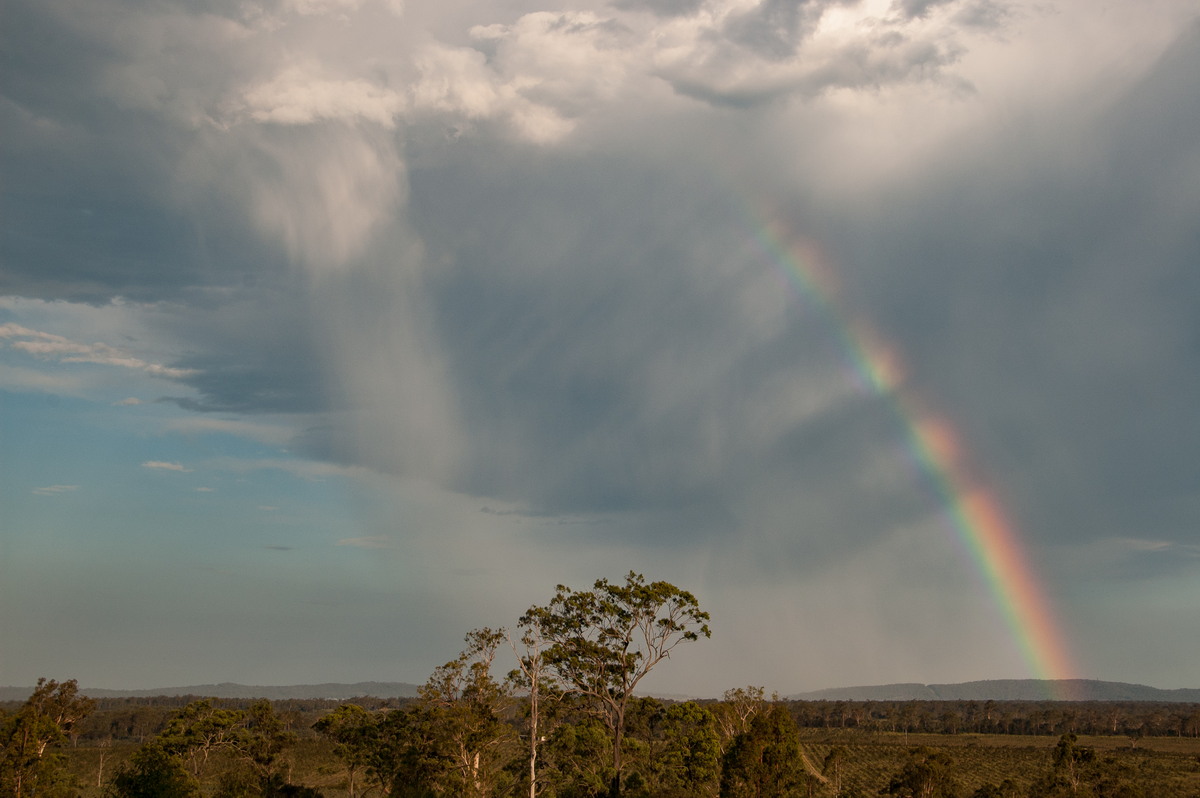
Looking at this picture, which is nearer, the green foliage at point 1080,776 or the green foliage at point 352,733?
the green foliage at point 1080,776

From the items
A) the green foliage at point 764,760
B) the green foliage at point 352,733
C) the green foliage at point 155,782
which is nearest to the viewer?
the green foliage at point 764,760

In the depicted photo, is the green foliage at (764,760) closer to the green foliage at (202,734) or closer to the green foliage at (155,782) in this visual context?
the green foliage at (155,782)

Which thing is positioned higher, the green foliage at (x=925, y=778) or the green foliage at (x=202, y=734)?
the green foliage at (x=202, y=734)

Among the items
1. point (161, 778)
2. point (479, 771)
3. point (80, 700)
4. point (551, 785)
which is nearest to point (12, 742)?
point (161, 778)

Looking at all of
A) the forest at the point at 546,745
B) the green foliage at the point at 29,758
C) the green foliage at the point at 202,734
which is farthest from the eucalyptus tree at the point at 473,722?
the green foliage at the point at 202,734

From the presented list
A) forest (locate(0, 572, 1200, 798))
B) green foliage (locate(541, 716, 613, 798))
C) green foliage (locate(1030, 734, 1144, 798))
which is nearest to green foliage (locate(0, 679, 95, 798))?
forest (locate(0, 572, 1200, 798))

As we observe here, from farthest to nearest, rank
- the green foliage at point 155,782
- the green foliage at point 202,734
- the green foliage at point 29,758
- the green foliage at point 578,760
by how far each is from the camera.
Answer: the green foliage at point 202,734 → the green foliage at point 578,760 → the green foliage at point 155,782 → the green foliage at point 29,758

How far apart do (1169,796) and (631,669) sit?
55758 millimetres

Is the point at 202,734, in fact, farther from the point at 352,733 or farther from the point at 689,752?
the point at 689,752

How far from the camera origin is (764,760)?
5372 centimetres

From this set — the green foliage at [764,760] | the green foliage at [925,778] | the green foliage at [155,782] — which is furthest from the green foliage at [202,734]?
the green foliage at [925,778]

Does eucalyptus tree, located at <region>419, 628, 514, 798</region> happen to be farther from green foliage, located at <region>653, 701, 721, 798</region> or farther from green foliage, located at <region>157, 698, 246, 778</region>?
green foliage, located at <region>157, 698, 246, 778</region>

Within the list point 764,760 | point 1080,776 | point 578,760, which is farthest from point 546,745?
point 1080,776

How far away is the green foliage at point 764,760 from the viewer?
5331 cm
